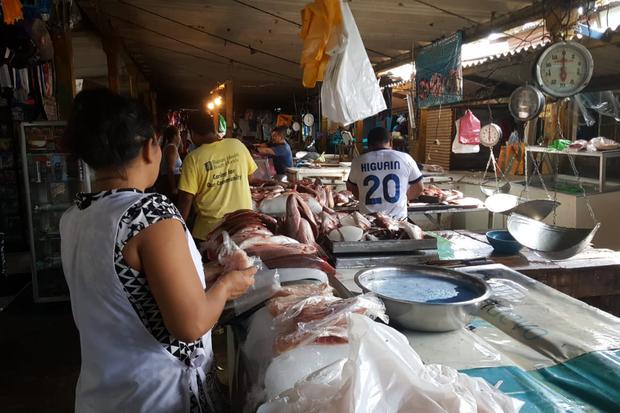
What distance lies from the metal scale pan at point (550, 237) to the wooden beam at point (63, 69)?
206 inches

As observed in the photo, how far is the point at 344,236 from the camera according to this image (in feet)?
9.68

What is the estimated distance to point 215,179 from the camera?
13.8 feet

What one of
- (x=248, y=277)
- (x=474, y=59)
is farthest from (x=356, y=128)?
(x=248, y=277)

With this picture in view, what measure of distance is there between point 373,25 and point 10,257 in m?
6.45

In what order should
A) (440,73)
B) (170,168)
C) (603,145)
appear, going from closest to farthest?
(170,168) → (603,145) → (440,73)

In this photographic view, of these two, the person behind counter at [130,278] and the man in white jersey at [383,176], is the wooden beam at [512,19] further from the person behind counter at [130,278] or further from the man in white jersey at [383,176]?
the person behind counter at [130,278]

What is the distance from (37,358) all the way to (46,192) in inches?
94.8

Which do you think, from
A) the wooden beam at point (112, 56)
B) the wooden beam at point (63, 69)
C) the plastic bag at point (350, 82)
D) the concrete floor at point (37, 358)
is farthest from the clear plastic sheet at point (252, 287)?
the wooden beam at point (112, 56)

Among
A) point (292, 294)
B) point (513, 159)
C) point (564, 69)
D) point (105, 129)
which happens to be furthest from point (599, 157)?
point (105, 129)

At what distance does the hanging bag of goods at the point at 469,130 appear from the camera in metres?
8.35

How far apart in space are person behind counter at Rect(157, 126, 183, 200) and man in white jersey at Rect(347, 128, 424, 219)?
8.68 ft

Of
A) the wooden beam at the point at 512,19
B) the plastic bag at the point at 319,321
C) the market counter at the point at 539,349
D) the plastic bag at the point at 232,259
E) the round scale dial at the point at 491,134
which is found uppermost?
the wooden beam at the point at 512,19

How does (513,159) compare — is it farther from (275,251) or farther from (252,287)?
(252,287)

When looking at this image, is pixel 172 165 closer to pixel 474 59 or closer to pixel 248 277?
pixel 248 277
